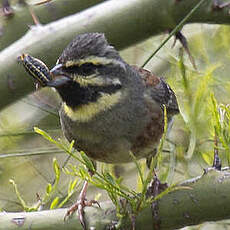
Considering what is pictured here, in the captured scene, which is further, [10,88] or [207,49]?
[207,49]

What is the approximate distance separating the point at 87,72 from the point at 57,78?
15 centimetres

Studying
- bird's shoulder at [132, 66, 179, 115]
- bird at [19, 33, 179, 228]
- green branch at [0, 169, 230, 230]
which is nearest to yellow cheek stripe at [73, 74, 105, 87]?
bird at [19, 33, 179, 228]

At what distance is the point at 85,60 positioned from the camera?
2916 mm

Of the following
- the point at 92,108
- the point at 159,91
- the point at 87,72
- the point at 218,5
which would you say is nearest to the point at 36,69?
the point at 87,72

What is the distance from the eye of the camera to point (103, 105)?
3184 mm

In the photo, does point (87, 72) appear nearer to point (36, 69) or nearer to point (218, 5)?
point (36, 69)

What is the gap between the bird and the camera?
2924mm

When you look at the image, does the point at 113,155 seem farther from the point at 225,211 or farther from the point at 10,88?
the point at 225,211

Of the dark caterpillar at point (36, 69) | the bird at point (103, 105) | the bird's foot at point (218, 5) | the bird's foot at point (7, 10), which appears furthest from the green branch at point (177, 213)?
the bird's foot at point (7, 10)

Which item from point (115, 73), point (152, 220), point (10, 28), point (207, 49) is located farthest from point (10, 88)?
point (207, 49)

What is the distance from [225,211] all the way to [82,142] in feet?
3.43

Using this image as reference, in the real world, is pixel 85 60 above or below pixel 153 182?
above

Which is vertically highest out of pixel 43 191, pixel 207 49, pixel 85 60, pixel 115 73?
pixel 85 60

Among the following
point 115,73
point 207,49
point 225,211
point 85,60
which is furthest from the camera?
point 207,49
